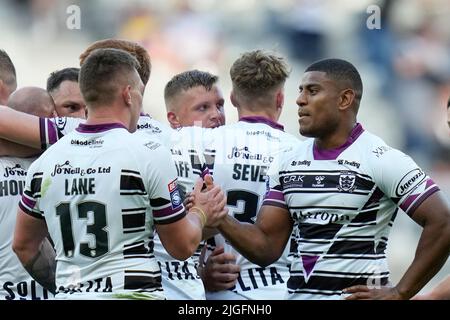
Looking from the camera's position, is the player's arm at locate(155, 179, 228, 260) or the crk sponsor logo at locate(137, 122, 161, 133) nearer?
the player's arm at locate(155, 179, 228, 260)

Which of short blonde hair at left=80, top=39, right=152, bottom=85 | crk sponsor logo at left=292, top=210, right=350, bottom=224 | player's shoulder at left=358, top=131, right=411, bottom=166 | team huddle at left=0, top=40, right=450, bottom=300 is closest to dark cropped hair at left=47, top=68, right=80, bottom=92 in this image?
team huddle at left=0, top=40, right=450, bottom=300

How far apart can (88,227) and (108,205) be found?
0.53 feet

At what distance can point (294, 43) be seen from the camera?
9.98 meters

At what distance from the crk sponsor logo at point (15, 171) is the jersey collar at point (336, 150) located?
1.83 metres

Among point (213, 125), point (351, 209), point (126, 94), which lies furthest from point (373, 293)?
point (213, 125)

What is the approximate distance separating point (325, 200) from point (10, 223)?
6.62 ft

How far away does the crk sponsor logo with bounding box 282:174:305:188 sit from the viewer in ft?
15.7

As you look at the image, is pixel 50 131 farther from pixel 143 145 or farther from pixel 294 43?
pixel 294 43

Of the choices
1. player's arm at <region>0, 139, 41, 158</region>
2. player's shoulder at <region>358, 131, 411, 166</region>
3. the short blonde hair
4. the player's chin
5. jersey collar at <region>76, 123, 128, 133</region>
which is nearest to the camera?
jersey collar at <region>76, 123, 128, 133</region>

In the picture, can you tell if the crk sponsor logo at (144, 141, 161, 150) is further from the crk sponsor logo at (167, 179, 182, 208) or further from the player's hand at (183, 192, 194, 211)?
the player's hand at (183, 192, 194, 211)

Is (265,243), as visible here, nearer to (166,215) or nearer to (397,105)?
(166,215)

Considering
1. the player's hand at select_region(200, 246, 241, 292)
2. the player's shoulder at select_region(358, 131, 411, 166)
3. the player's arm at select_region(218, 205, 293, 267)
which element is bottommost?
the player's hand at select_region(200, 246, 241, 292)

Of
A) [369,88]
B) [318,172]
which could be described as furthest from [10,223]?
[369,88]

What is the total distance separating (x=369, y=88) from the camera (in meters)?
9.53
